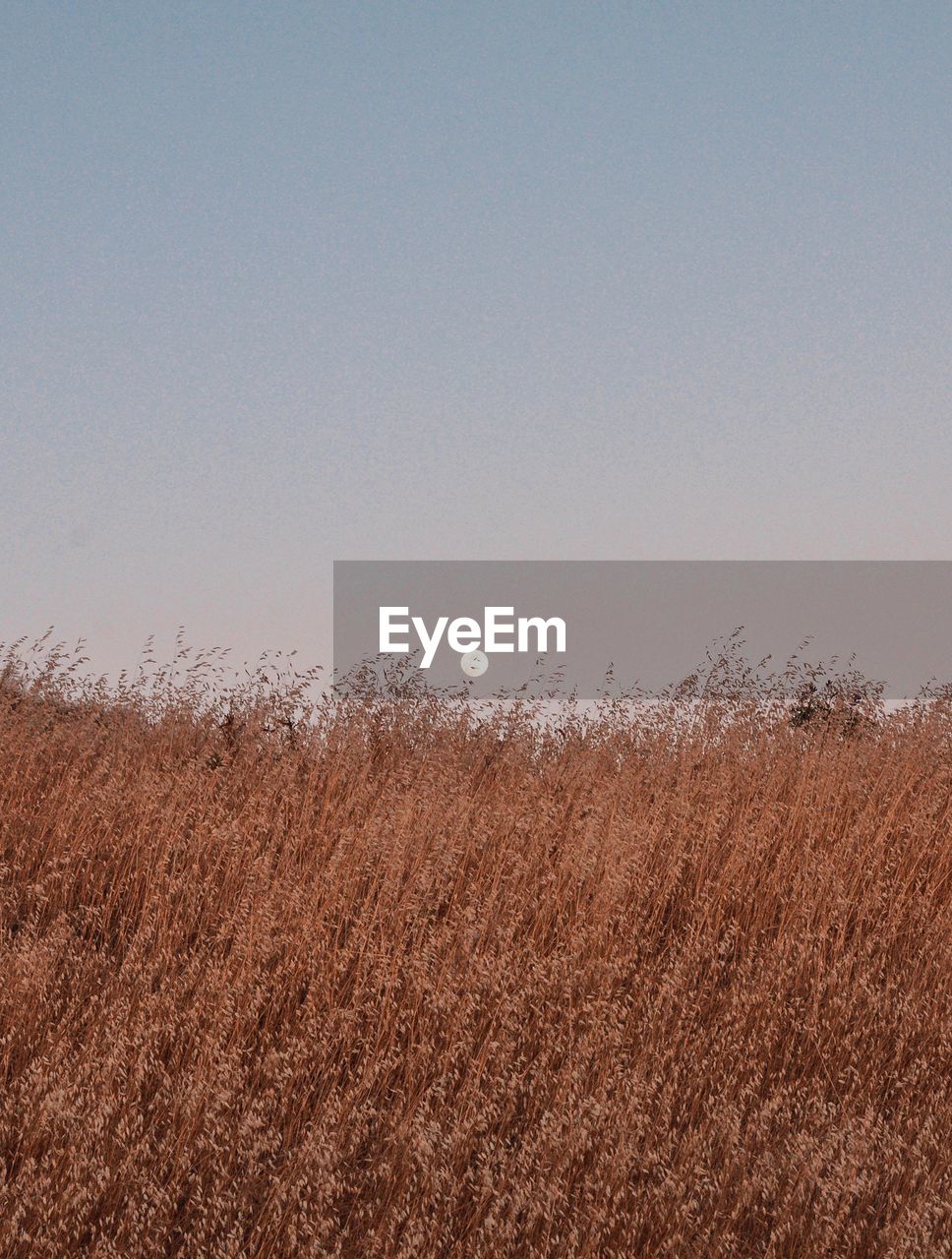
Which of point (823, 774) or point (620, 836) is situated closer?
point (620, 836)

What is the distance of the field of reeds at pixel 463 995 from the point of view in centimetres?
281

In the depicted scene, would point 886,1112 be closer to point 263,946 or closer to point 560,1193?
point 560,1193

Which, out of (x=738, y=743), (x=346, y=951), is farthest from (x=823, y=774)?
(x=346, y=951)

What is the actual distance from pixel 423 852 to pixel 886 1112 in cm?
202

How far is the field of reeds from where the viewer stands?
2807mm

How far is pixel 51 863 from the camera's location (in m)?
4.61

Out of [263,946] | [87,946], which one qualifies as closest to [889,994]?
[263,946]

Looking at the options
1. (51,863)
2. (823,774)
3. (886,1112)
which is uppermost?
(823,774)

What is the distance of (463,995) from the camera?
3.81 metres

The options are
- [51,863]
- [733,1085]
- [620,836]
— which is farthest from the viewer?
[620,836]

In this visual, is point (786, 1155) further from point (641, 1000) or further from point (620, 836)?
point (620, 836)

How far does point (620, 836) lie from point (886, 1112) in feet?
5.70

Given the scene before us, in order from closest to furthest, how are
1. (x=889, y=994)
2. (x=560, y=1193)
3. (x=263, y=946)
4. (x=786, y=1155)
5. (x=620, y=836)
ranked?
(x=560, y=1193), (x=786, y=1155), (x=263, y=946), (x=889, y=994), (x=620, y=836)

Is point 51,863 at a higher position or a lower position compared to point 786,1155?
higher
